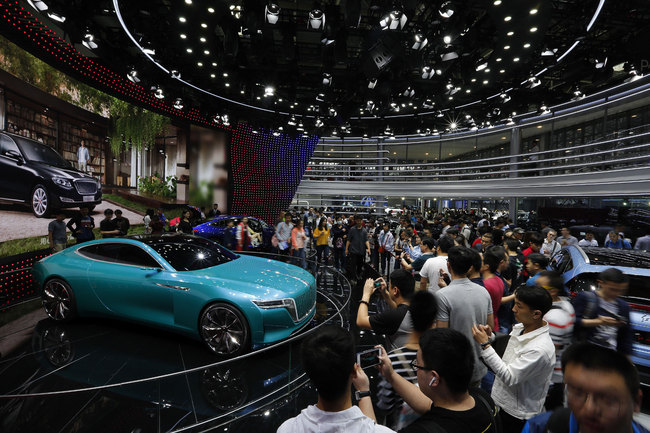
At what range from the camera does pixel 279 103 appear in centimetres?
1238

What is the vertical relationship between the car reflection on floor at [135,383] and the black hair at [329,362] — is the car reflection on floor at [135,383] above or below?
below

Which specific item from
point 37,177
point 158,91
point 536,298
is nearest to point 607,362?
point 536,298

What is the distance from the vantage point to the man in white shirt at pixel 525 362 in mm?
1619

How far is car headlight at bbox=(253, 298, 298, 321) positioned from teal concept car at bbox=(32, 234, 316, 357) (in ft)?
0.04

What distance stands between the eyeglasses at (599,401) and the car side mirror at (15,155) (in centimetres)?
816

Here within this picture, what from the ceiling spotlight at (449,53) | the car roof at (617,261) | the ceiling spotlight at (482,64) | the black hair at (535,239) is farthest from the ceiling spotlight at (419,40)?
the car roof at (617,261)

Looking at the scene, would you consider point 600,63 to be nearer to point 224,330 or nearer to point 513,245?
point 513,245

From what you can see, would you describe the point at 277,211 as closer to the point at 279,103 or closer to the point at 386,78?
the point at 279,103

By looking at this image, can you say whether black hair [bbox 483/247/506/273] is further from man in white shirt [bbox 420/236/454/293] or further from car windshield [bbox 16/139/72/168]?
car windshield [bbox 16/139/72/168]

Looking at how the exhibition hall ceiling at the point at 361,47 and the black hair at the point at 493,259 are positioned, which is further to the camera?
the exhibition hall ceiling at the point at 361,47

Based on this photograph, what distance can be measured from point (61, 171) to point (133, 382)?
6.76 m

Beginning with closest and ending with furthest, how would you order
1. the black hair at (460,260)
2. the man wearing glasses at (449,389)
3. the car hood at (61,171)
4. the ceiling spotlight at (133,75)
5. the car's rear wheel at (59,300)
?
the man wearing glasses at (449,389)
the black hair at (460,260)
the car's rear wheel at (59,300)
the car hood at (61,171)
the ceiling spotlight at (133,75)

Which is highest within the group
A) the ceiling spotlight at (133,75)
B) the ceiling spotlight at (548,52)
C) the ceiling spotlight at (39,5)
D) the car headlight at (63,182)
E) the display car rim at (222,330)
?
the ceiling spotlight at (548,52)

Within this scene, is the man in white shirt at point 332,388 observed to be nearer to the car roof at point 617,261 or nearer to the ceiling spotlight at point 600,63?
the car roof at point 617,261
